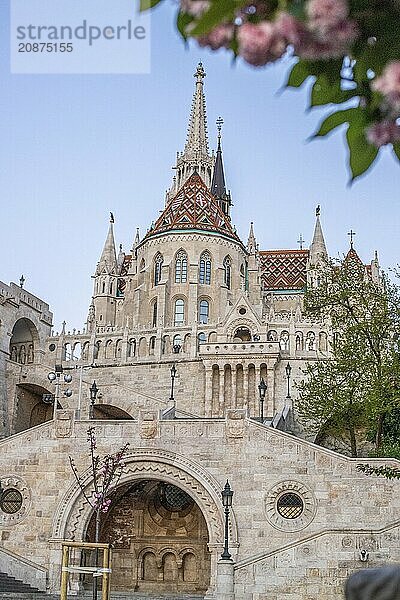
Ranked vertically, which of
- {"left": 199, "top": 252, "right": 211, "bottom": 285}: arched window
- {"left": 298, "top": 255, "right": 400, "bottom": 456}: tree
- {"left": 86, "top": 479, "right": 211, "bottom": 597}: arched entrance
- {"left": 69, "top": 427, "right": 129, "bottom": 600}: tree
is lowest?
{"left": 86, "top": 479, "right": 211, "bottom": 597}: arched entrance

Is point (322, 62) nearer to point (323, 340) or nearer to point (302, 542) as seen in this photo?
point (302, 542)

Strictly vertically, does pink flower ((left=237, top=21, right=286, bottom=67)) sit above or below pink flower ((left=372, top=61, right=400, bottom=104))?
above

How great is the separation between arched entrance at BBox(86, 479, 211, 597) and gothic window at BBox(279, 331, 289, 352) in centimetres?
1455

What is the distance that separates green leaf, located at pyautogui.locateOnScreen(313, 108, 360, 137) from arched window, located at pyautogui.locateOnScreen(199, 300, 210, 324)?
5178 centimetres

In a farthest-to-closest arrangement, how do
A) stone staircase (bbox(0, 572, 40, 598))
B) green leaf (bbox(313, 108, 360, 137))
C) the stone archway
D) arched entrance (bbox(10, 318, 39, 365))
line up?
arched entrance (bbox(10, 318, 39, 365)), the stone archway, stone staircase (bbox(0, 572, 40, 598)), green leaf (bbox(313, 108, 360, 137))

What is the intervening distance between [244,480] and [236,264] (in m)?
32.1

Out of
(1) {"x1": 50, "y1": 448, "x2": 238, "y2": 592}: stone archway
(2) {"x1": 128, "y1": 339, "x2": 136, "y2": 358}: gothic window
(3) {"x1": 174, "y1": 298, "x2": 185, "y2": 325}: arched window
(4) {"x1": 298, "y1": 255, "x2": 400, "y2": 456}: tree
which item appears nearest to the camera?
(1) {"x1": 50, "y1": 448, "x2": 238, "y2": 592}: stone archway

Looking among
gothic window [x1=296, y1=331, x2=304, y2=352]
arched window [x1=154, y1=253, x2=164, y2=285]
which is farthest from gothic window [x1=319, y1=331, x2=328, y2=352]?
arched window [x1=154, y1=253, x2=164, y2=285]

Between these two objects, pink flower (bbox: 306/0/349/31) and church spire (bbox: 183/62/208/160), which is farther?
church spire (bbox: 183/62/208/160)

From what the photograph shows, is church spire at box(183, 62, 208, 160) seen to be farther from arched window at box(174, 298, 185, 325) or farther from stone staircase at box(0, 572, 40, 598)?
stone staircase at box(0, 572, 40, 598)

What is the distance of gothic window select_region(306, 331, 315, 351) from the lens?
43.5 m

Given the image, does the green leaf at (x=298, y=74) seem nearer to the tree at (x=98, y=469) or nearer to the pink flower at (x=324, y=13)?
the pink flower at (x=324, y=13)

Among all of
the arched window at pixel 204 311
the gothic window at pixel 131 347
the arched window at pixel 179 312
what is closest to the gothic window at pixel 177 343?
the gothic window at pixel 131 347

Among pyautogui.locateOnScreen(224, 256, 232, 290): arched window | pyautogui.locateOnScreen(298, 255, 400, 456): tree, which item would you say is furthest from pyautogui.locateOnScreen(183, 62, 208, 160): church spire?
pyautogui.locateOnScreen(298, 255, 400, 456): tree
